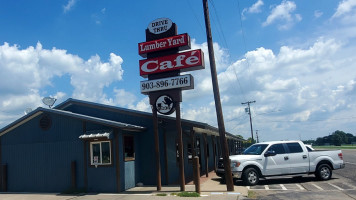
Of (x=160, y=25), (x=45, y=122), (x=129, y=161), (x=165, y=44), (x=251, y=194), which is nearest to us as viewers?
(x=251, y=194)

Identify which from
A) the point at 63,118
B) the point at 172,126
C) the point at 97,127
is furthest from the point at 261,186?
the point at 63,118

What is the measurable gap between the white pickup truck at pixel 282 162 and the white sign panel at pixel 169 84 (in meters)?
3.90

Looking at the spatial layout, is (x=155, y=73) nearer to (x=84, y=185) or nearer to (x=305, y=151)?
(x=84, y=185)

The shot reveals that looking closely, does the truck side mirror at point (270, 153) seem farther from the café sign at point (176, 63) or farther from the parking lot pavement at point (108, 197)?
the café sign at point (176, 63)

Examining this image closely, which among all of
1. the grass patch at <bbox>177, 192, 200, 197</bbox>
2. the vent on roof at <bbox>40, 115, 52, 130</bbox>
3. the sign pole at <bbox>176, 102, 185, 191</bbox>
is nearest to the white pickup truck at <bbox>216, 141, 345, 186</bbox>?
the sign pole at <bbox>176, 102, 185, 191</bbox>

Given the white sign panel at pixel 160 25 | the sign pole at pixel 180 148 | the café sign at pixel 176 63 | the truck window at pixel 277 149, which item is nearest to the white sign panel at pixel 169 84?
the café sign at pixel 176 63

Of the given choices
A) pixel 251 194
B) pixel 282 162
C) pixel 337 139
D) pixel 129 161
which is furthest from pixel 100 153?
pixel 337 139

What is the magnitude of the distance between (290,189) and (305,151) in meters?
2.61

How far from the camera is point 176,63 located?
13375 mm

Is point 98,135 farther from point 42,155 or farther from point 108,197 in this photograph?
point 42,155

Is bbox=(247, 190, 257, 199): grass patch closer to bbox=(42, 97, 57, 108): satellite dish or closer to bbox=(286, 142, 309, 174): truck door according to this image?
bbox=(286, 142, 309, 174): truck door

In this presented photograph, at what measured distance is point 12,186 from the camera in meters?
15.1

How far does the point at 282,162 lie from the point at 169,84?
596 centimetres

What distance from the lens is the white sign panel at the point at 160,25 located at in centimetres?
1387
